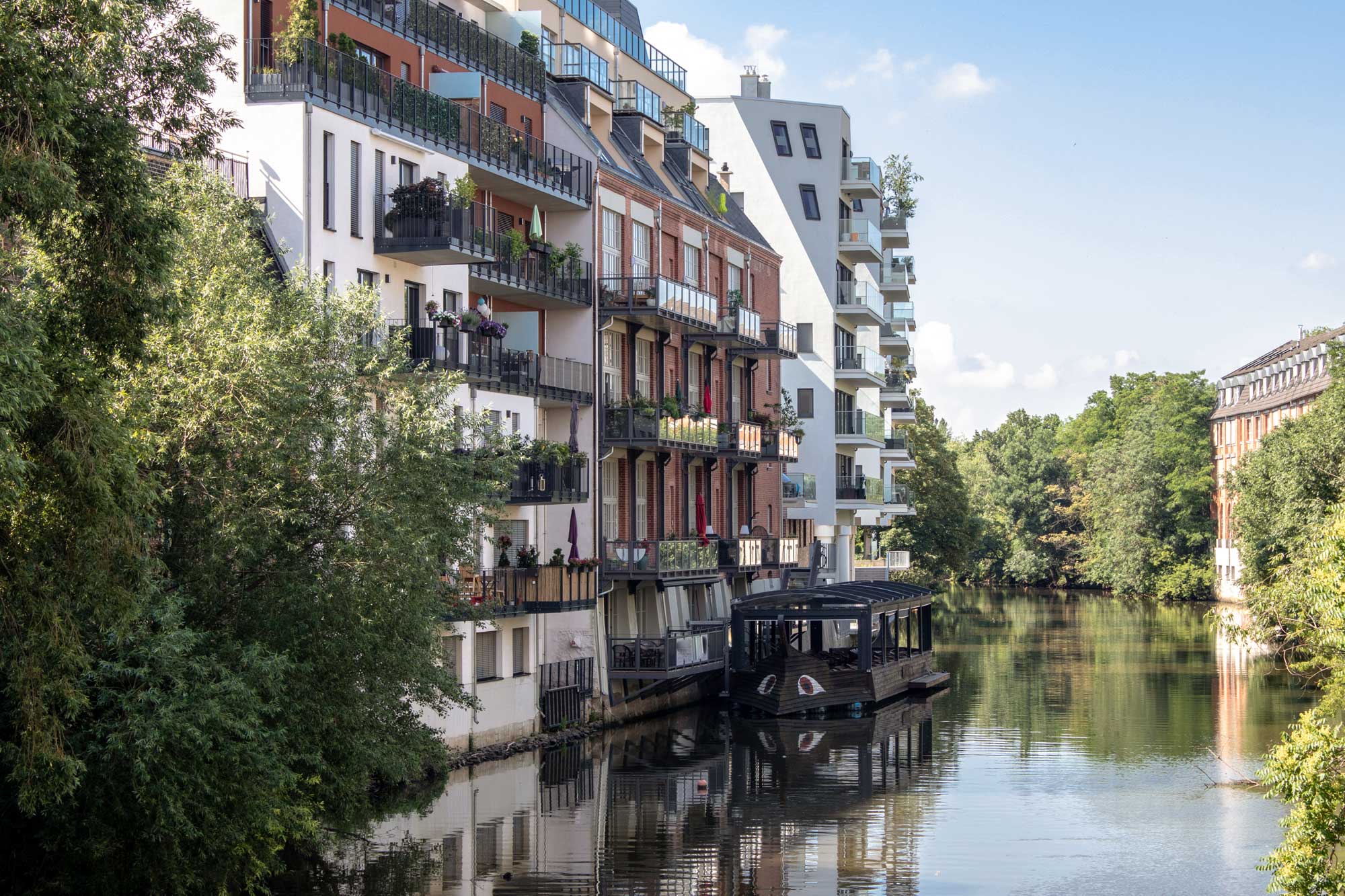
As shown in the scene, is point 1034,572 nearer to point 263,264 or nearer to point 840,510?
point 840,510

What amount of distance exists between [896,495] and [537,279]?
4520 cm

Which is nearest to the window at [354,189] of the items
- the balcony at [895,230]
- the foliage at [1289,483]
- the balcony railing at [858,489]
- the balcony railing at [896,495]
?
the foliage at [1289,483]

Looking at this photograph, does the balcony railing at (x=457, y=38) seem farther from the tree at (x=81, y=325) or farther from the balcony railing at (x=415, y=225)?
the tree at (x=81, y=325)

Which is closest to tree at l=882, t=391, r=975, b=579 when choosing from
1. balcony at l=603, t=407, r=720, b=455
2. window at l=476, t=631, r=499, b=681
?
balcony at l=603, t=407, r=720, b=455

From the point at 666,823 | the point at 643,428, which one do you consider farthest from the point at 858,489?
the point at 666,823

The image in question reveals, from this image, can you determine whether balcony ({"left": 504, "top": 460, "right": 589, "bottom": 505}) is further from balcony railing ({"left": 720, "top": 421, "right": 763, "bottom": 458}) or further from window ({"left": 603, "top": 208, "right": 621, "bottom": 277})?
balcony railing ({"left": 720, "top": 421, "right": 763, "bottom": 458})

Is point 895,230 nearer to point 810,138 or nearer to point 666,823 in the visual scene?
point 810,138

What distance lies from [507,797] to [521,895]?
8.39 meters

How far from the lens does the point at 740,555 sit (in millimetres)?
53875

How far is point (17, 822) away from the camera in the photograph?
2197cm

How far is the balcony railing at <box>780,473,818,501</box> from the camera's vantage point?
66.9 metres

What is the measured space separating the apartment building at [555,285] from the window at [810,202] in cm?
1300

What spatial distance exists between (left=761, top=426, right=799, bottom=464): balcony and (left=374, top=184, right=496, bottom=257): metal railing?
2281cm

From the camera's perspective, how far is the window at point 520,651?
41531 mm
